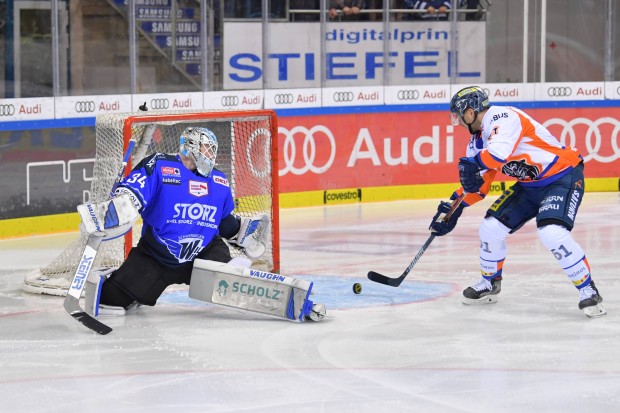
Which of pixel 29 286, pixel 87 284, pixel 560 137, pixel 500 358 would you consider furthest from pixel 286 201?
pixel 500 358

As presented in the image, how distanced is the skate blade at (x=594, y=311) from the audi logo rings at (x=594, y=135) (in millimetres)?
5582

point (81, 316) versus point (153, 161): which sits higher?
point (153, 161)

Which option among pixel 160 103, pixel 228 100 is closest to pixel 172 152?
pixel 160 103

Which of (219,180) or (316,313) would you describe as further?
(219,180)

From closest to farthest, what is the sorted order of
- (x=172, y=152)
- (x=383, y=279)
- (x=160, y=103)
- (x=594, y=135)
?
(x=383, y=279) < (x=172, y=152) < (x=160, y=103) < (x=594, y=135)

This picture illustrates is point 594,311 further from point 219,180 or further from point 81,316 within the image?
point 81,316

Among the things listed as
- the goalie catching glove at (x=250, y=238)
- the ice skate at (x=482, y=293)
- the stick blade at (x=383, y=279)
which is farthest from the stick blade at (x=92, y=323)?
the ice skate at (x=482, y=293)

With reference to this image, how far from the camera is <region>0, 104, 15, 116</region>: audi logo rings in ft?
30.7

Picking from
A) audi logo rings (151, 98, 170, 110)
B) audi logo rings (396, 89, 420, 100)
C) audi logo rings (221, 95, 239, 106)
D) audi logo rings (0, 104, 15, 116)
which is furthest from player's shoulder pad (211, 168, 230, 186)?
audi logo rings (396, 89, 420, 100)

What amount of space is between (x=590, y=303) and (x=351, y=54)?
18.2 ft

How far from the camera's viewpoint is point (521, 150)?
6.38 m

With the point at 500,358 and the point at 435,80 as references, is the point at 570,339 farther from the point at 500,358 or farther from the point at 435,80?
the point at 435,80

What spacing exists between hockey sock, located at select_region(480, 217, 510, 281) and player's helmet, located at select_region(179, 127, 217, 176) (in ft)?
4.71

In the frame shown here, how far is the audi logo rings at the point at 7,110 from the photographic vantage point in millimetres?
9352
